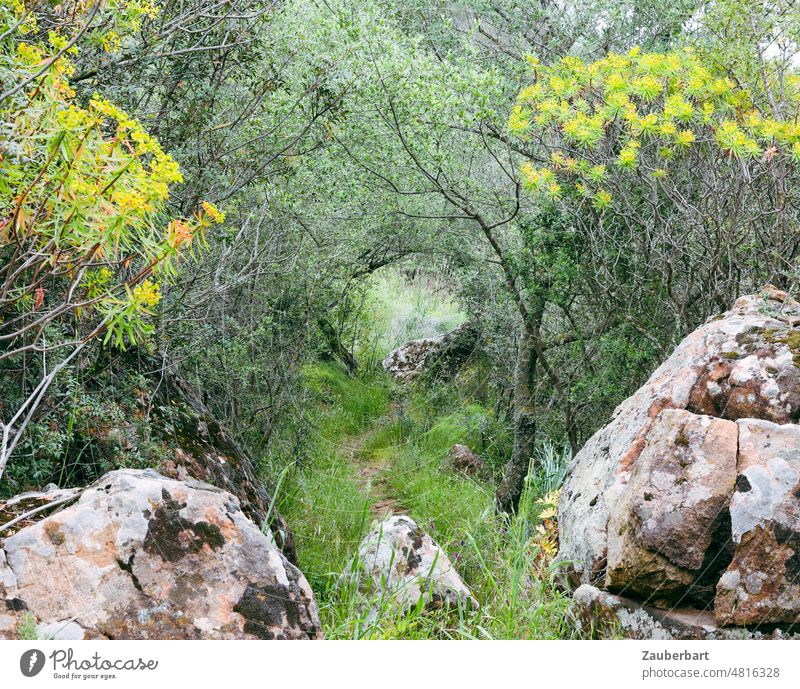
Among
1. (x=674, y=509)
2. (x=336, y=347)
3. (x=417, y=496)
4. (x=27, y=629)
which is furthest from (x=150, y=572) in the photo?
(x=336, y=347)

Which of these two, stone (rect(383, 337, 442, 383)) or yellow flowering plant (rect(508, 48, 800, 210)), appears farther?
stone (rect(383, 337, 442, 383))

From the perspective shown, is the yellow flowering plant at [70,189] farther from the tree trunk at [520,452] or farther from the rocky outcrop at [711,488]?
the tree trunk at [520,452]

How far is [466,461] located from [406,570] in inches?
152

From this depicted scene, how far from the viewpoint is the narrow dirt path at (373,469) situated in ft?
23.4

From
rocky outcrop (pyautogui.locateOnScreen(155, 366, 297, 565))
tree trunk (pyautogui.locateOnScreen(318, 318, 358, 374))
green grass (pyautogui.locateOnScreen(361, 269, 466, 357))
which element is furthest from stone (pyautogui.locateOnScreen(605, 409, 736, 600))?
green grass (pyautogui.locateOnScreen(361, 269, 466, 357))

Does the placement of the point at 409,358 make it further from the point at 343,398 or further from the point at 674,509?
the point at 674,509

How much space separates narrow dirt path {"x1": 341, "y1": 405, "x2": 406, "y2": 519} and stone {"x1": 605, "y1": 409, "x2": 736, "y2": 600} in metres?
3.57

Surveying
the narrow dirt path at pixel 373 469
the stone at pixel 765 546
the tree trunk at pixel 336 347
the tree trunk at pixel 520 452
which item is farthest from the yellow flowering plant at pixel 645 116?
the tree trunk at pixel 336 347

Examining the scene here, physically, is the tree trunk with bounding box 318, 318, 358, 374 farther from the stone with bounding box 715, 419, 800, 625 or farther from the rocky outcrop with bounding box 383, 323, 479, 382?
the stone with bounding box 715, 419, 800, 625

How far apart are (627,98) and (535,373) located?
3279 millimetres
